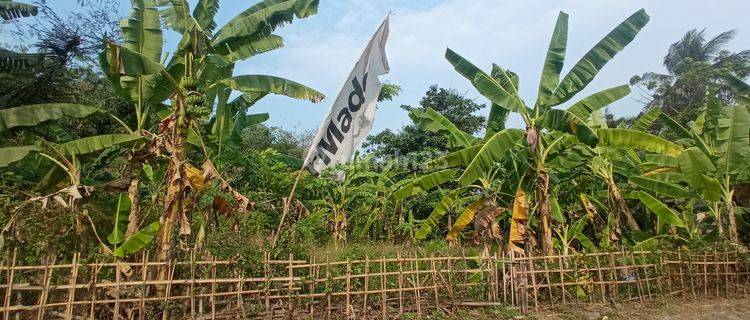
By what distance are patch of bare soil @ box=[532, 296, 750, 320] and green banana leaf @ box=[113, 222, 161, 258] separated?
4.65 meters

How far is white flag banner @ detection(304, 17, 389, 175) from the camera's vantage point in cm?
777

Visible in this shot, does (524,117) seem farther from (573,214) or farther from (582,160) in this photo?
(573,214)

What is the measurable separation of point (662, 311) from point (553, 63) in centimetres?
382

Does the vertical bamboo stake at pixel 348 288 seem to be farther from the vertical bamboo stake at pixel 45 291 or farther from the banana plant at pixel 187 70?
the vertical bamboo stake at pixel 45 291

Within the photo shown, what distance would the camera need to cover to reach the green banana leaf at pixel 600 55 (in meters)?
7.27

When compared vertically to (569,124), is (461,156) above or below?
below

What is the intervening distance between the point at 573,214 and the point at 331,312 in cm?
684

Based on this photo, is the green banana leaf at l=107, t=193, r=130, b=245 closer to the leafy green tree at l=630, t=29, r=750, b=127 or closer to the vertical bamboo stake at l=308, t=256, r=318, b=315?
the vertical bamboo stake at l=308, t=256, r=318, b=315

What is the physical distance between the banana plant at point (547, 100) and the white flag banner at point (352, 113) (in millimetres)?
1769

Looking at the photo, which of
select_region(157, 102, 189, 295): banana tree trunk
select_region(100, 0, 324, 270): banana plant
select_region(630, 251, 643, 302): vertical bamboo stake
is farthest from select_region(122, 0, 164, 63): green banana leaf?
select_region(630, 251, 643, 302): vertical bamboo stake

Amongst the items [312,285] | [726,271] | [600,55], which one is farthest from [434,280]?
[726,271]

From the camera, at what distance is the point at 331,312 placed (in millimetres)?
5848

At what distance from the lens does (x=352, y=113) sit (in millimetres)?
8344

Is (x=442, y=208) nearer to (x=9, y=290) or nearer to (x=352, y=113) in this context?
(x=352, y=113)
